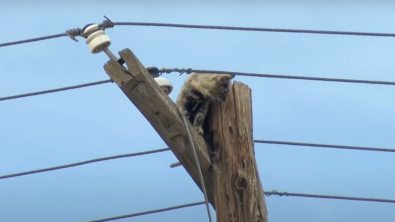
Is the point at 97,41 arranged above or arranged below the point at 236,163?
above

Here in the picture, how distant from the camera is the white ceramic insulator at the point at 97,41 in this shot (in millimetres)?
4383

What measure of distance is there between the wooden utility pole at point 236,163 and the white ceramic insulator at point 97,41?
2.87ft

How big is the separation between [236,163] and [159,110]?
2.04 ft

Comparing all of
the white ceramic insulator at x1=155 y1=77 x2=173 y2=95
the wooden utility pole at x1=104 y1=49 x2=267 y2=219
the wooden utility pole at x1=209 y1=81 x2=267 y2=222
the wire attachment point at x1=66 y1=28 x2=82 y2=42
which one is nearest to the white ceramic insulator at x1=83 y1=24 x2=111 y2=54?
the wooden utility pole at x1=104 y1=49 x2=267 y2=219

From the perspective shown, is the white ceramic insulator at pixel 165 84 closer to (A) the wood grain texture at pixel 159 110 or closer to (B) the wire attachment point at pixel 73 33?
(A) the wood grain texture at pixel 159 110

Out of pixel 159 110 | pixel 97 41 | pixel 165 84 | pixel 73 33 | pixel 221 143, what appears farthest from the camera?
pixel 73 33

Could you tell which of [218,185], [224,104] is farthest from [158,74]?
[218,185]

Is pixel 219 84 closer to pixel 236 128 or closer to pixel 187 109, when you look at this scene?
pixel 187 109

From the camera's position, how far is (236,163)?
4.44 meters

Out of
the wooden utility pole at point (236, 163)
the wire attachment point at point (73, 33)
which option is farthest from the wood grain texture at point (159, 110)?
the wire attachment point at point (73, 33)

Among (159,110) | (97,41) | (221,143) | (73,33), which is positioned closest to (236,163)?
(221,143)

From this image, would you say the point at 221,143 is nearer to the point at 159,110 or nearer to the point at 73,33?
the point at 159,110

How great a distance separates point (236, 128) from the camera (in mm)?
4520

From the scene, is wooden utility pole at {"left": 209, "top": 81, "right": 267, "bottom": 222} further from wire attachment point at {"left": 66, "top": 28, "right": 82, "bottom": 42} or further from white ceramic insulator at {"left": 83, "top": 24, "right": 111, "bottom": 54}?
wire attachment point at {"left": 66, "top": 28, "right": 82, "bottom": 42}
